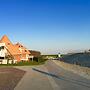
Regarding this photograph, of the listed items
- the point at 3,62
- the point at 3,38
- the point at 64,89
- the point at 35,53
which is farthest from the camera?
the point at 35,53

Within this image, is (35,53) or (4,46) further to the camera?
(35,53)

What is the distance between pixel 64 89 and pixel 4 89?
12.8 feet

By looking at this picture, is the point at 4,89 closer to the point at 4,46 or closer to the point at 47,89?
the point at 47,89

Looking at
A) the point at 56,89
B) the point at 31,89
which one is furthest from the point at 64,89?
the point at 31,89

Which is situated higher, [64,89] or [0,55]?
[0,55]

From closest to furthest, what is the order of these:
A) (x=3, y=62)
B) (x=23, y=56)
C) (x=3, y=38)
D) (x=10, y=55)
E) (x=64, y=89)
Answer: (x=64, y=89) → (x=3, y=62) → (x=10, y=55) → (x=3, y=38) → (x=23, y=56)

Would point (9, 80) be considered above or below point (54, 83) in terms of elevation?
above

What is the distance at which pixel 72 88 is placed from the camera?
14.3m

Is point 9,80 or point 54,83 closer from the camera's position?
point 54,83

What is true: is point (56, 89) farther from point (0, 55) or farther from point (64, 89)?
point (0, 55)

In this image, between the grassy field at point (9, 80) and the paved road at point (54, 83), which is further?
the grassy field at point (9, 80)

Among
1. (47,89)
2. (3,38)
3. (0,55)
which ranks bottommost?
(47,89)

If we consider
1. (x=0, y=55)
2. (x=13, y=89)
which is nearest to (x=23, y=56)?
(x=0, y=55)

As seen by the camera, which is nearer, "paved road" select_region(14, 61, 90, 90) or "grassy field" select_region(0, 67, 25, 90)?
"paved road" select_region(14, 61, 90, 90)
